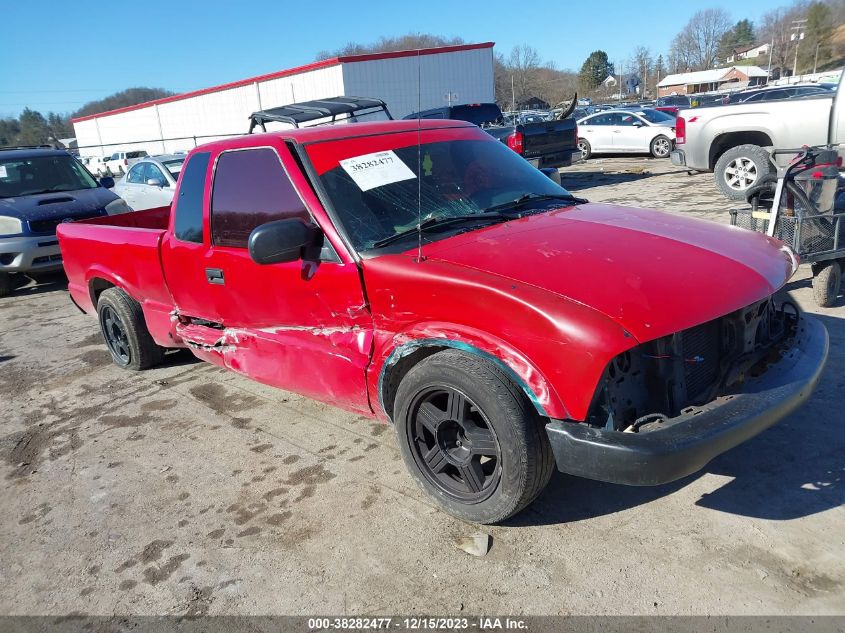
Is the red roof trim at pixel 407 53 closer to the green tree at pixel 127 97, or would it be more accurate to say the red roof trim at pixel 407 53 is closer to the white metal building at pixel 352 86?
the white metal building at pixel 352 86

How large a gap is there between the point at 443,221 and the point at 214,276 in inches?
61.6

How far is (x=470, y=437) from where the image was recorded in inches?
110

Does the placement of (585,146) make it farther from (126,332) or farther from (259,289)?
(259,289)

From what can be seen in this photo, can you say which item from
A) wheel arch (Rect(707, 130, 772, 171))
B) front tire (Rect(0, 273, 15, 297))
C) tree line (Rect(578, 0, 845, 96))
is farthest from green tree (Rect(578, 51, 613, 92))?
front tire (Rect(0, 273, 15, 297))

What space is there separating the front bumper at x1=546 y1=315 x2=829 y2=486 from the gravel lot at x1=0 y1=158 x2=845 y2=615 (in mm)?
486

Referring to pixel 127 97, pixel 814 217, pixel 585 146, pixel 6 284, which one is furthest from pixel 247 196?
pixel 127 97

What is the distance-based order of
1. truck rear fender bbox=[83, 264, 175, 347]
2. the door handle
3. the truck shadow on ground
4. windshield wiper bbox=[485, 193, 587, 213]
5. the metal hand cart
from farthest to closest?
the metal hand cart < truck rear fender bbox=[83, 264, 175, 347] < the door handle < windshield wiper bbox=[485, 193, 587, 213] < the truck shadow on ground

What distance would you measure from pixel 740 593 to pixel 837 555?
503mm

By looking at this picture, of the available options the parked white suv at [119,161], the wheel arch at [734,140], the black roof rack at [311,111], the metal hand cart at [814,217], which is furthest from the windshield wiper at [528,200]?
the parked white suv at [119,161]

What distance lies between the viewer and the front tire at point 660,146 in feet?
63.9

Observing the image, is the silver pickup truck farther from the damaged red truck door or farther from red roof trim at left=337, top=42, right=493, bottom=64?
red roof trim at left=337, top=42, right=493, bottom=64

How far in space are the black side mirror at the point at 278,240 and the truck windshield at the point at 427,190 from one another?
21cm

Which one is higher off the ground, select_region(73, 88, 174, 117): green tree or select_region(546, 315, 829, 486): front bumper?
select_region(73, 88, 174, 117): green tree

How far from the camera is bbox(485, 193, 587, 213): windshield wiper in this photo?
352 cm
